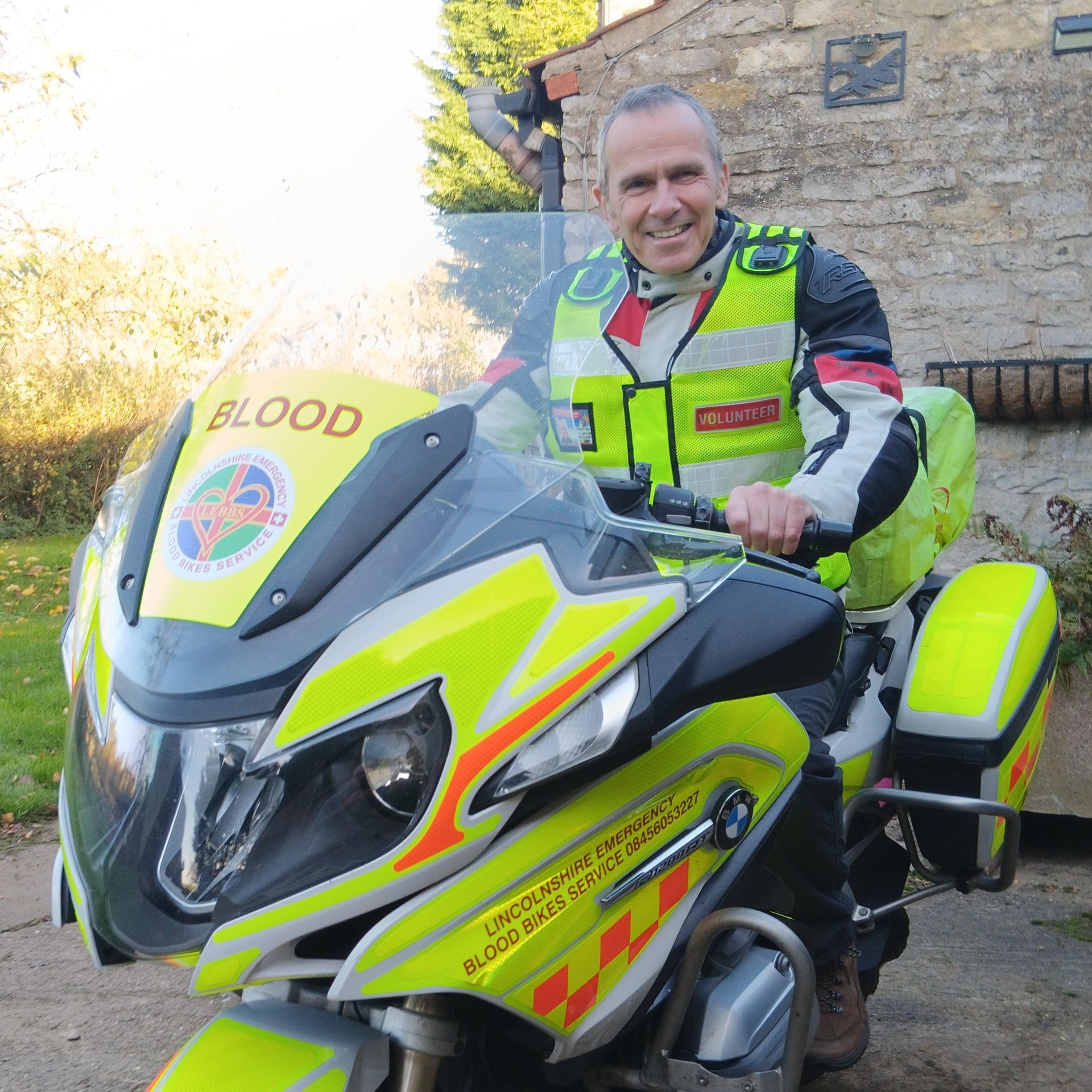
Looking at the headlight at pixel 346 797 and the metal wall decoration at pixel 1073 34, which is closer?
the headlight at pixel 346 797

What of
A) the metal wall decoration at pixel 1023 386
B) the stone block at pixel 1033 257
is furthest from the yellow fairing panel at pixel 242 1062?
the stone block at pixel 1033 257

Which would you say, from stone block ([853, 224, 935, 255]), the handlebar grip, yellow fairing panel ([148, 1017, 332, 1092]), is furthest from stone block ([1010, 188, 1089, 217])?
yellow fairing panel ([148, 1017, 332, 1092])

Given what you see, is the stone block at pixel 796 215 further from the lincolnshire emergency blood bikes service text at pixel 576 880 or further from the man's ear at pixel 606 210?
the lincolnshire emergency blood bikes service text at pixel 576 880

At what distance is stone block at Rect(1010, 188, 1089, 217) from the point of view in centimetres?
591

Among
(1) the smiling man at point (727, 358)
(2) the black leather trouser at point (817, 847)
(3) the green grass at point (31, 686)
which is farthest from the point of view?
(3) the green grass at point (31, 686)

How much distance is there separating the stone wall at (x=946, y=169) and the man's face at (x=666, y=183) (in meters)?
4.24

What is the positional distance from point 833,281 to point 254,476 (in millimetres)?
1179

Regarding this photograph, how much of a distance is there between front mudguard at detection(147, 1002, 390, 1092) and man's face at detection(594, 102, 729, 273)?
141 centimetres

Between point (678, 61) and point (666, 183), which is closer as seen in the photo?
point (666, 183)

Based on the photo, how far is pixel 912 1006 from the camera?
294 centimetres

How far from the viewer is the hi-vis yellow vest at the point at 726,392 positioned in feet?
7.01

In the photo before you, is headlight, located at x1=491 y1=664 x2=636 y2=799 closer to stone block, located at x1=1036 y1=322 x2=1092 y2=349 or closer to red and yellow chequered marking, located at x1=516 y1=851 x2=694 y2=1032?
red and yellow chequered marking, located at x1=516 y1=851 x2=694 y2=1032

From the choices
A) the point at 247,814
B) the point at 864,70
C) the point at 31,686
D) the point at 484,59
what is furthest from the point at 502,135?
the point at 484,59

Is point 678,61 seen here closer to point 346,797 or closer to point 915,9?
point 915,9
